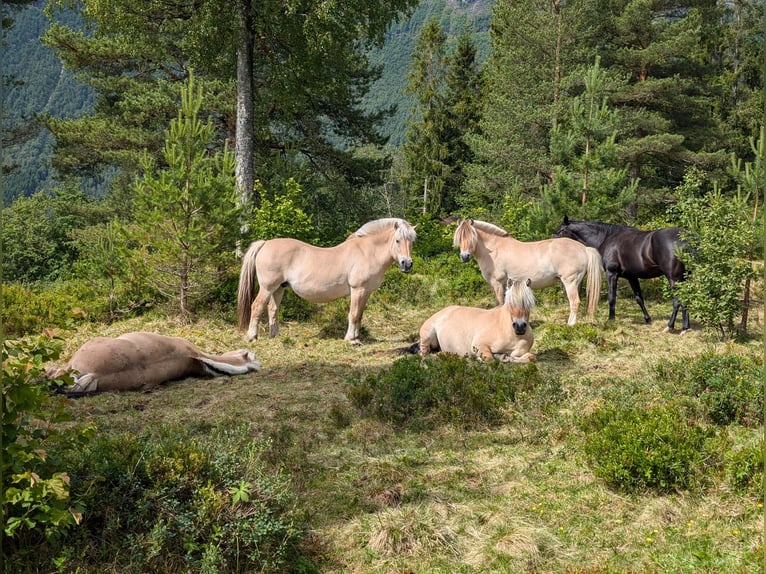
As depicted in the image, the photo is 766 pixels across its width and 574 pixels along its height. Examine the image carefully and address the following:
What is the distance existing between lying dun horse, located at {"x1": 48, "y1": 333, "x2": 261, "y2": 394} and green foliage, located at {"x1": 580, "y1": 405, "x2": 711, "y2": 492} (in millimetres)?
4874

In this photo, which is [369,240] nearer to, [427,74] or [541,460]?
[541,460]

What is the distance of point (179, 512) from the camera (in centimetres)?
385

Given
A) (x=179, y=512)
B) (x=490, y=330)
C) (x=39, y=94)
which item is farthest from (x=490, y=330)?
(x=39, y=94)

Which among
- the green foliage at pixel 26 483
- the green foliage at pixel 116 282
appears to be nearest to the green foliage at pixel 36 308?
the green foliage at pixel 116 282

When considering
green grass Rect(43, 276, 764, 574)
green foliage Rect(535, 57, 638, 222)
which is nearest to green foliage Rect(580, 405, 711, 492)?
green grass Rect(43, 276, 764, 574)

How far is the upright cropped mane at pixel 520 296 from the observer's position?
8.00 meters

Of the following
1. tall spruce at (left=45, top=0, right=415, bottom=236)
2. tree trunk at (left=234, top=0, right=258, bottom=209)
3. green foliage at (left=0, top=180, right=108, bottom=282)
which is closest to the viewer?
tree trunk at (left=234, top=0, right=258, bottom=209)

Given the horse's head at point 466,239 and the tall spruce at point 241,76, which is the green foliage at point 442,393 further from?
the tall spruce at point 241,76

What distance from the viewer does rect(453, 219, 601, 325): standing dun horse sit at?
37.3 ft

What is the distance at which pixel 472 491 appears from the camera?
4.77m

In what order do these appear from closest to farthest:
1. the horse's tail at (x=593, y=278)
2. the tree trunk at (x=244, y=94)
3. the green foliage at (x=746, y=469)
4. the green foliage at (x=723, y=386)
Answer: the green foliage at (x=746, y=469)
the green foliage at (x=723, y=386)
the horse's tail at (x=593, y=278)
the tree trunk at (x=244, y=94)

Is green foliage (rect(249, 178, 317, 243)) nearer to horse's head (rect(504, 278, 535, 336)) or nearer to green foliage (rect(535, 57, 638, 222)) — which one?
green foliage (rect(535, 57, 638, 222))

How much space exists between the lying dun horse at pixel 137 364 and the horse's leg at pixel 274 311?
2.47 metres

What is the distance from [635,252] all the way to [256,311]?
718 cm
